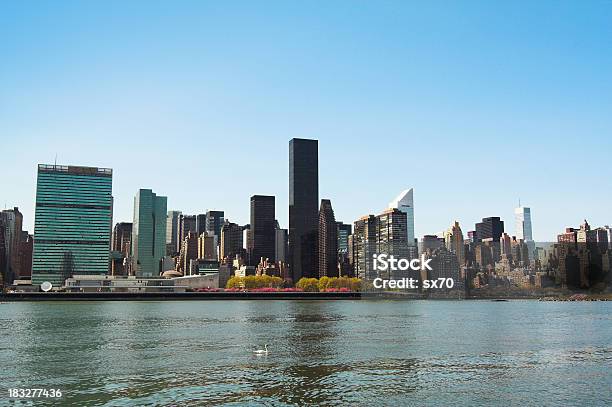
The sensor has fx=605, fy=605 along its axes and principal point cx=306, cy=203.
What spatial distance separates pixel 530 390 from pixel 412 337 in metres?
44.5

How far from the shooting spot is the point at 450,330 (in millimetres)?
112562

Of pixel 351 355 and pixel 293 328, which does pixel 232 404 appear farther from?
pixel 293 328

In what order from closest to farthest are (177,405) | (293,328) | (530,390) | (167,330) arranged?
(177,405)
(530,390)
(167,330)
(293,328)

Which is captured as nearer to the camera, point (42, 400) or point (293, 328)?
point (42, 400)

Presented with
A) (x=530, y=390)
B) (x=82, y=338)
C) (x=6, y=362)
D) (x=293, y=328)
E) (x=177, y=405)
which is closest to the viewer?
(x=177, y=405)

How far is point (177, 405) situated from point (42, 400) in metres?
11.4

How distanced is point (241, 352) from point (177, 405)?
3049cm

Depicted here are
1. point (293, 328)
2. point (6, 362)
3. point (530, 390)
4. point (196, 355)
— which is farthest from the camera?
point (293, 328)

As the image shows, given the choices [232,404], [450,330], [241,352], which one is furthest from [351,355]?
[450,330]

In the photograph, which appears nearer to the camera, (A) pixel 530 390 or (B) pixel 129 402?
(B) pixel 129 402

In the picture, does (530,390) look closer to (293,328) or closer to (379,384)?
(379,384)

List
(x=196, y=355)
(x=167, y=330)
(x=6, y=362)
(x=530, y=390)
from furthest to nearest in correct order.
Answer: (x=167, y=330) → (x=196, y=355) → (x=6, y=362) → (x=530, y=390)

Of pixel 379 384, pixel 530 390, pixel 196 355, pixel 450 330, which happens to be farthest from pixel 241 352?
pixel 450 330

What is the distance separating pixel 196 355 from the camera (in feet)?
237
